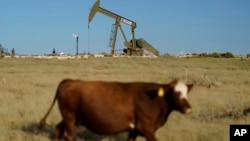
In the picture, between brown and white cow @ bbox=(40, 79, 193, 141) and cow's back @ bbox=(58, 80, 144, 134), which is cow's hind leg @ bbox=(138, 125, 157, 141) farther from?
cow's back @ bbox=(58, 80, 144, 134)

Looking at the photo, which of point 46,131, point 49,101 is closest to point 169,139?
point 46,131

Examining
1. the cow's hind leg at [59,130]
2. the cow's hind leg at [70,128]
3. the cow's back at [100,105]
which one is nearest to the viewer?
the cow's back at [100,105]

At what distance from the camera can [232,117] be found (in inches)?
495

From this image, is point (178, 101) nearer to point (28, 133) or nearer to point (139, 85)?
point (139, 85)

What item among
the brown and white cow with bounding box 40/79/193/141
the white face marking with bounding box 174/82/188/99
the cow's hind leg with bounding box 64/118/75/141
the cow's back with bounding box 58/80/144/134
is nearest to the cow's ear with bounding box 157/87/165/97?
the brown and white cow with bounding box 40/79/193/141

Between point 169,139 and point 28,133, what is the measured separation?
3328mm

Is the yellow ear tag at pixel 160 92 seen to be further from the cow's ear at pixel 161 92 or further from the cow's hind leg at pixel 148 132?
the cow's hind leg at pixel 148 132

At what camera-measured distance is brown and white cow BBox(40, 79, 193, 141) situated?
834 centimetres

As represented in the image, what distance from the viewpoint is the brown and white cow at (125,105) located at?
8.34m

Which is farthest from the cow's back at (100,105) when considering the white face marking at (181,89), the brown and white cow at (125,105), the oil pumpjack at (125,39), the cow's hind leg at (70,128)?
the oil pumpjack at (125,39)

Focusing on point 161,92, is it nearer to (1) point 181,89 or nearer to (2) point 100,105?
(1) point 181,89

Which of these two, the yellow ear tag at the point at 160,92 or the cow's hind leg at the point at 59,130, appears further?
the cow's hind leg at the point at 59,130


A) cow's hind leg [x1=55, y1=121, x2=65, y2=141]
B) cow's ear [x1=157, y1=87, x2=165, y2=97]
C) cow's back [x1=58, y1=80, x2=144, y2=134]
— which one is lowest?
cow's hind leg [x1=55, y1=121, x2=65, y2=141]

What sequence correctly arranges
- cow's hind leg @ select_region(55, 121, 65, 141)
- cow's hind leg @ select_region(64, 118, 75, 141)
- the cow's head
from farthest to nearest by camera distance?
cow's hind leg @ select_region(55, 121, 65, 141)
cow's hind leg @ select_region(64, 118, 75, 141)
the cow's head
